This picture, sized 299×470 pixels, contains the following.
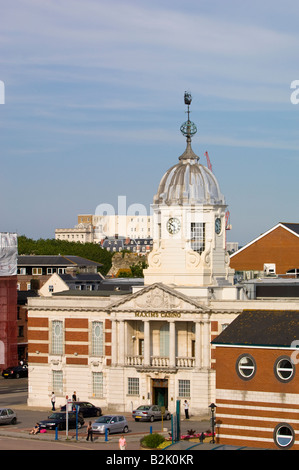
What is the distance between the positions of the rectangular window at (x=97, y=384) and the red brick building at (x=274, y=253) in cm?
4882

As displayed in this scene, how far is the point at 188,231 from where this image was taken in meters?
89.6

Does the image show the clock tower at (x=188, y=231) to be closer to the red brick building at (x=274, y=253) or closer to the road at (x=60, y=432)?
the road at (x=60, y=432)

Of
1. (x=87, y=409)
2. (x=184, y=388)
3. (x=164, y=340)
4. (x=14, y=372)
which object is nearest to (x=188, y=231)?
(x=164, y=340)

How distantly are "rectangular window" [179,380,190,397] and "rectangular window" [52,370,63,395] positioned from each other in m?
11.1

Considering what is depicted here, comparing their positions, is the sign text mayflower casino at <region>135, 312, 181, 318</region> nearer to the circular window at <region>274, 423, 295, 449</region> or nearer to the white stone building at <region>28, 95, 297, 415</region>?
the white stone building at <region>28, 95, 297, 415</region>

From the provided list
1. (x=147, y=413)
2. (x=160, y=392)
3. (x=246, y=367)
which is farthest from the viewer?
(x=160, y=392)

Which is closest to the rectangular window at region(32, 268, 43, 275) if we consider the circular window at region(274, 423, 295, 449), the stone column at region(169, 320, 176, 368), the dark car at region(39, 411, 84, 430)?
the stone column at region(169, 320, 176, 368)

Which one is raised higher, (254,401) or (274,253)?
(274,253)

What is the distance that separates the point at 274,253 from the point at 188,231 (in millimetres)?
49877

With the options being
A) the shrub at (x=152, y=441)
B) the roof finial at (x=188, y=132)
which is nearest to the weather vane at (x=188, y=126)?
the roof finial at (x=188, y=132)

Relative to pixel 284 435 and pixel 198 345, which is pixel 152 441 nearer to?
pixel 284 435

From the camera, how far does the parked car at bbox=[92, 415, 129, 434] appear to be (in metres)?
73.6

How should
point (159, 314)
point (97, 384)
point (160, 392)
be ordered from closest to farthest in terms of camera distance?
point (159, 314) < point (160, 392) < point (97, 384)
